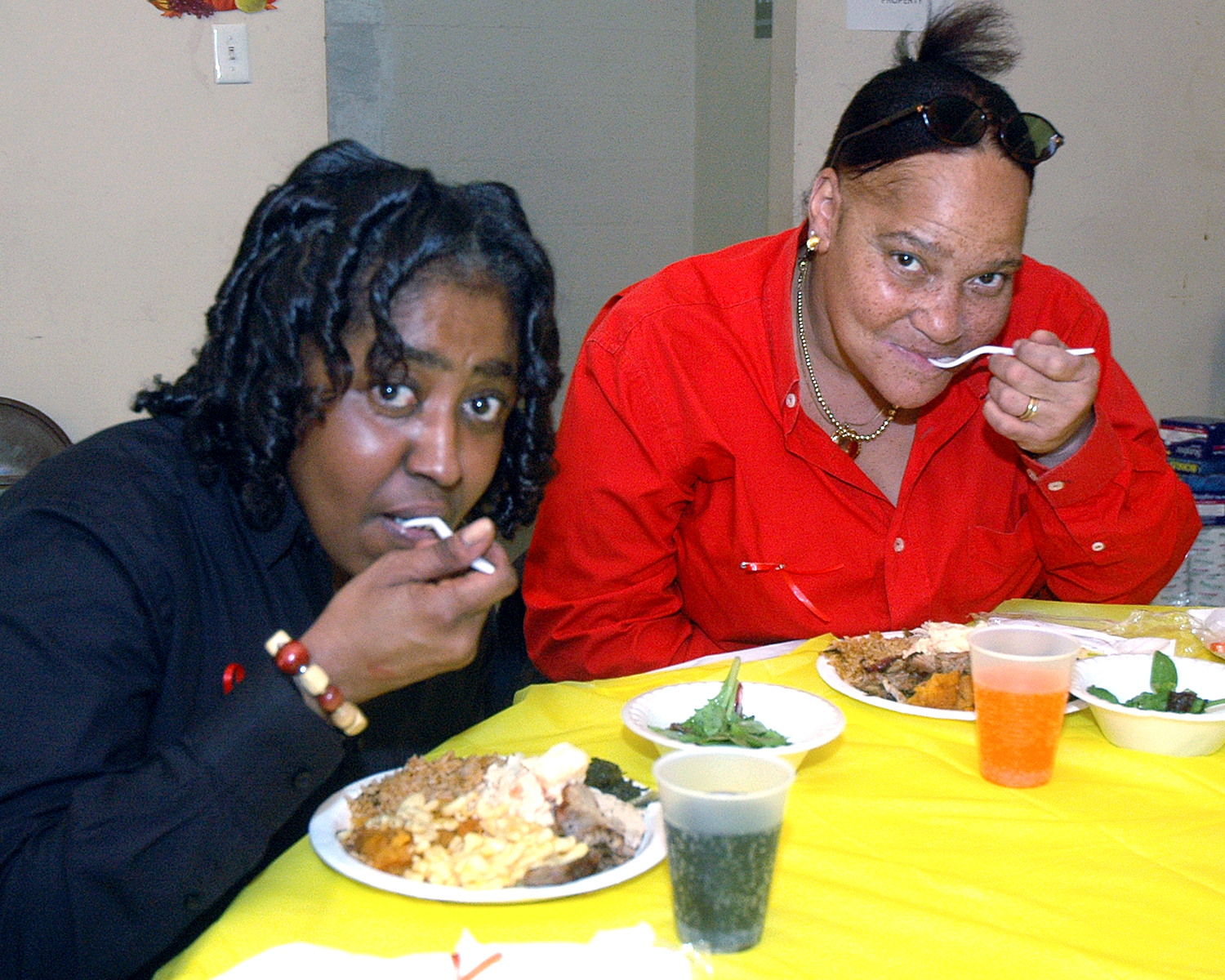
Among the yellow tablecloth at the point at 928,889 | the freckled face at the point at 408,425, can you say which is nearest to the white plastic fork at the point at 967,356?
the yellow tablecloth at the point at 928,889

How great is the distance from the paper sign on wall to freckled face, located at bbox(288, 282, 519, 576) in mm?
2645

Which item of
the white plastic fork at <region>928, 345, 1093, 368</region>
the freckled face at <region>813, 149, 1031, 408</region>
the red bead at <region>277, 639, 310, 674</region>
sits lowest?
the red bead at <region>277, 639, 310, 674</region>

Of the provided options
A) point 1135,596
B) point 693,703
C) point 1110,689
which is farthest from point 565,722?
point 1135,596

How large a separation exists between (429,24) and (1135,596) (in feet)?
9.47

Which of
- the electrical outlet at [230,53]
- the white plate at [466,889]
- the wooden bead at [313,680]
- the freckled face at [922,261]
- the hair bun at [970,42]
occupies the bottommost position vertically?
the white plate at [466,889]

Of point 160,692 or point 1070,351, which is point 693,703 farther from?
point 1070,351

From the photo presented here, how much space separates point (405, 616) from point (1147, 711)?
2.54 feet

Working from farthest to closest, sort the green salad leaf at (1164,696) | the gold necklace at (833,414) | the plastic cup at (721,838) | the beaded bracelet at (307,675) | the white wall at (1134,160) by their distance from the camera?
the white wall at (1134,160)
the gold necklace at (833,414)
the green salad leaf at (1164,696)
the beaded bracelet at (307,675)
the plastic cup at (721,838)

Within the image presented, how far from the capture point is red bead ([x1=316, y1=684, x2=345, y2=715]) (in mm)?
928

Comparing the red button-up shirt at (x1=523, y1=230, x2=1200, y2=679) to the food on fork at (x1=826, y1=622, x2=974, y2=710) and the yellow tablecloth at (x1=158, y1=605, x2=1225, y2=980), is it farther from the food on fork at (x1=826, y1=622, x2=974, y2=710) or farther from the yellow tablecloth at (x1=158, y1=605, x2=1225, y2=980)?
the yellow tablecloth at (x1=158, y1=605, x2=1225, y2=980)

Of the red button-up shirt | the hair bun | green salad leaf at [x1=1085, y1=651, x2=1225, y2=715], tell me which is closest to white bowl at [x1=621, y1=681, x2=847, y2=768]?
green salad leaf at [x1=1085, y1=651, x2=1225, y2=715]

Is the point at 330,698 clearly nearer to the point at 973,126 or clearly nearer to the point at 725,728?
the point at 725,728

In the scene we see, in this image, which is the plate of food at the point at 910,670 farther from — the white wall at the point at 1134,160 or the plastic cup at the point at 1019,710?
the white wall at the point at 1134,160

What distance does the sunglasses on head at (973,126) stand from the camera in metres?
1.60
